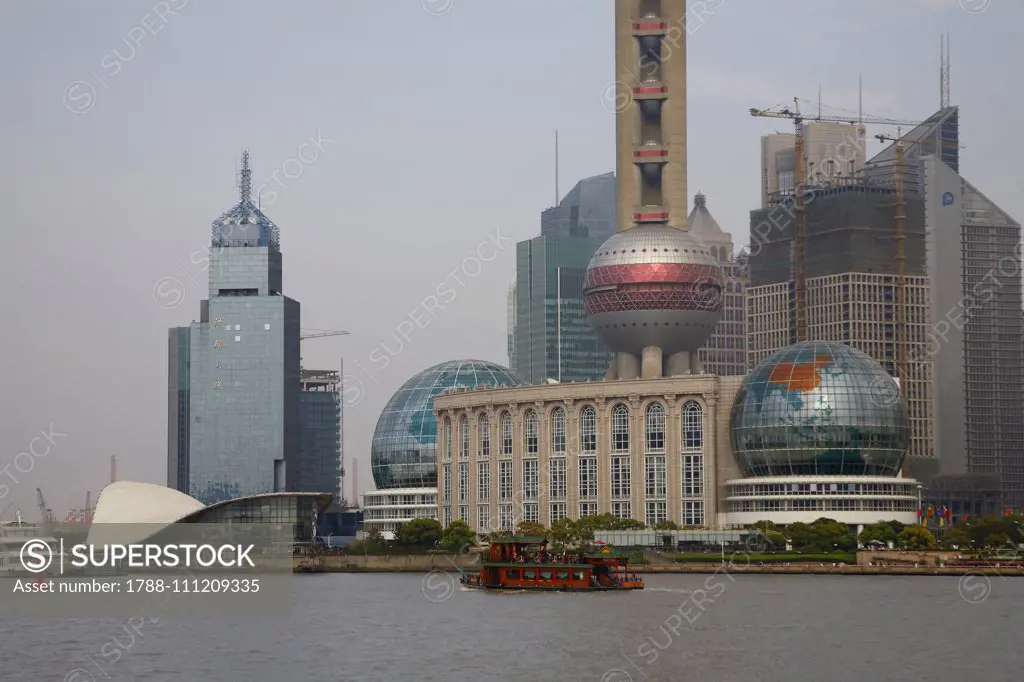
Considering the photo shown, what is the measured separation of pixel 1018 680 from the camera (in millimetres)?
98312

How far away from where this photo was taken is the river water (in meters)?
102

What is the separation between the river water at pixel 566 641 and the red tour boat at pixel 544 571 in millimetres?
7708

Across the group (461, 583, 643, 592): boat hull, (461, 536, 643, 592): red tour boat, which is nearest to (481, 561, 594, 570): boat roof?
(461, 536, 643, 592): red tour boat

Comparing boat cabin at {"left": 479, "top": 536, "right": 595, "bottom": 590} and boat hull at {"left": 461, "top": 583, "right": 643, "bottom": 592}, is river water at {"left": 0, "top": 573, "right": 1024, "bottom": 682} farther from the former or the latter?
boat cabin at {"left": 479, "top": 536, "right": 595, "bottom": 590}

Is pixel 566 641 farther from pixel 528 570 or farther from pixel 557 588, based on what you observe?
pixel 528 570

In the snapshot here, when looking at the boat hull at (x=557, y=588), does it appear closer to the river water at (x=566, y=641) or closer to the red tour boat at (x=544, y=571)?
the red tour boat at (x=544, y=571)

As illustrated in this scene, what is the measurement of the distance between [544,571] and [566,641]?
5399 centimetres

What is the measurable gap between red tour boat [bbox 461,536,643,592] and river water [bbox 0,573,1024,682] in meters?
7.71

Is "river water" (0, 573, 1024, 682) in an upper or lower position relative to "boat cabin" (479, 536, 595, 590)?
lower

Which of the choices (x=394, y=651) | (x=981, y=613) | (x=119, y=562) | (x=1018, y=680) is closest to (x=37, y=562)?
(x=119, y=562)

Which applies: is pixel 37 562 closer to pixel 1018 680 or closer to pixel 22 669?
pixel 22 669

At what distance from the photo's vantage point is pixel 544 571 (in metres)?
172

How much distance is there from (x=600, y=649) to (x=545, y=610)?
30.9m

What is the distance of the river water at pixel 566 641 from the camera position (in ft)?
336
